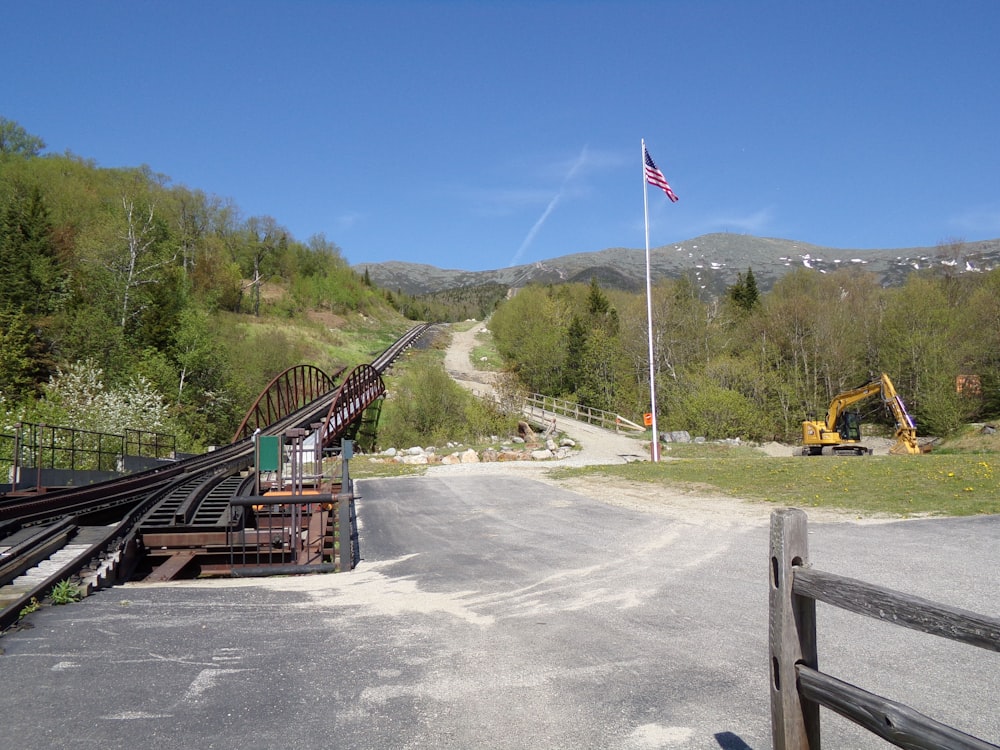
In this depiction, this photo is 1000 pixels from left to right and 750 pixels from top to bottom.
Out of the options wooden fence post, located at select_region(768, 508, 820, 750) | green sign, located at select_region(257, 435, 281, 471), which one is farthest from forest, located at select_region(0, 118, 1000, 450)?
wooden fence post, located at select_region(768, 508, 820, 750)

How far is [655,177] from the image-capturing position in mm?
27969

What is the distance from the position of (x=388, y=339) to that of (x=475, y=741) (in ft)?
274

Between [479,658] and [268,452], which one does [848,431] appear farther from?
[479,658]

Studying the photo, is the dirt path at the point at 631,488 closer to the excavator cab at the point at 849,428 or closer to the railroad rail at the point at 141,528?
the excavator cab at the point at 849,428

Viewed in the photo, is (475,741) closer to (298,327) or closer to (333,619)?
(333,619)

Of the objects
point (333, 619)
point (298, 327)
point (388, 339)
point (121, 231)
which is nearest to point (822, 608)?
point (333, 619)

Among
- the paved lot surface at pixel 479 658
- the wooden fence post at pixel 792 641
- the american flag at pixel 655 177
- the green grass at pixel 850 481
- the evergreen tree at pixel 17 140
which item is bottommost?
the paved lot surface at pixel 479 658

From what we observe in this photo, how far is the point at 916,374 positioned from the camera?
Result: 46.3m

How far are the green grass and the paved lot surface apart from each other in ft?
Answer: 13.7

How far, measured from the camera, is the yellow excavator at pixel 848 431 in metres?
29.8

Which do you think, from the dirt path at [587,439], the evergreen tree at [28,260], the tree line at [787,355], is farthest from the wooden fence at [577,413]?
the evergreen tree at [28,260]

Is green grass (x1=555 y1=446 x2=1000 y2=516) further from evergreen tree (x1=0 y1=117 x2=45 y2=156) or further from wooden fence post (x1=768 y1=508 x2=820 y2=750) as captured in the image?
evergreen tree (x1=0 y1=117 x2=45 y2=156)

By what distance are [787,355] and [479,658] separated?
5141 cm

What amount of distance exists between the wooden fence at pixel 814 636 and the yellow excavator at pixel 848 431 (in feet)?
98.8
